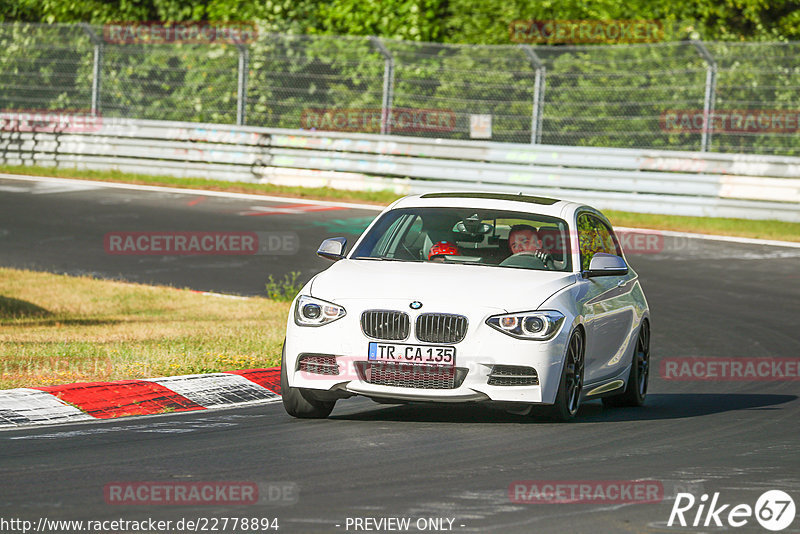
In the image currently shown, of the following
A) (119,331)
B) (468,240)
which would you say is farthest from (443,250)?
(119,331)

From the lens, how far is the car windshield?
9758 mm

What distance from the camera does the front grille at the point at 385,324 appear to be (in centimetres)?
860

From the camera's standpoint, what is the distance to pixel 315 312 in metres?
8.87

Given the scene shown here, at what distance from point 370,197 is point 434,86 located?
8.03ft

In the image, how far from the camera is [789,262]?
2005cm

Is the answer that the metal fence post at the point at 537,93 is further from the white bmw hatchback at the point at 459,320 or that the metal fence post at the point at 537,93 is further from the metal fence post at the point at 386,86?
the white bmw hatchback at the point at 459,320

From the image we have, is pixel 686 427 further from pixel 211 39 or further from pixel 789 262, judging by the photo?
pixel 211 39

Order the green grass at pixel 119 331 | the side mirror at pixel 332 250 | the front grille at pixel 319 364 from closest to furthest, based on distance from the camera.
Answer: the front grille at pixel 319 364 → the side mirror at pixel 332 250 → the green grass at pixel 119 331

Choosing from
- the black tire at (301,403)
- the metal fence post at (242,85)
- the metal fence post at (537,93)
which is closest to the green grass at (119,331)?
the black tire at (301,403)

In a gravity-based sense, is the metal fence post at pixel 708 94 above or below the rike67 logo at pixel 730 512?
above

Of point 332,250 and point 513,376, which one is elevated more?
point 332,250

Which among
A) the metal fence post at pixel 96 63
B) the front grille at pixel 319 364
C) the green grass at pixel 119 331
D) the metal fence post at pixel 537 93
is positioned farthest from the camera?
the metal fence post at pixel 96 63

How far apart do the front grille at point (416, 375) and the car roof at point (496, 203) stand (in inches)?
74.8

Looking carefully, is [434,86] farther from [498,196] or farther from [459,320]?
[459,320]
